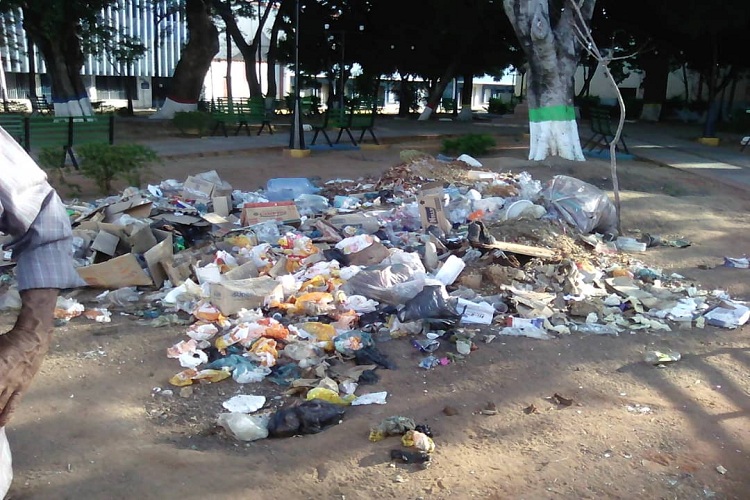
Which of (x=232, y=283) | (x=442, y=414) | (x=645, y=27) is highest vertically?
(x=645, y=27)

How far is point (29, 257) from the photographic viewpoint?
174 centimetres

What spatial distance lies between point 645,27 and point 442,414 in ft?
78.9

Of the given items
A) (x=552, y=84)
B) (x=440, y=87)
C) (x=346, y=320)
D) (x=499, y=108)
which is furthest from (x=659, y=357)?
(x=499, y=108)

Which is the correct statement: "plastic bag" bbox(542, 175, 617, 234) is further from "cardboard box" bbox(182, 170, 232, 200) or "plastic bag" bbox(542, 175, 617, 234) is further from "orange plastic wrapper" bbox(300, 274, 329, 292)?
"cardboard box" bbox(182, 170, 232, 200)

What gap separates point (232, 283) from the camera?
204 inches

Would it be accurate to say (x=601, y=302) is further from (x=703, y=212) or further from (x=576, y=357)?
(x=703, y=212)

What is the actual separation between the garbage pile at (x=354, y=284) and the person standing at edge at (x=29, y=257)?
5.99 feet

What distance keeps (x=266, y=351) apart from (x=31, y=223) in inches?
110

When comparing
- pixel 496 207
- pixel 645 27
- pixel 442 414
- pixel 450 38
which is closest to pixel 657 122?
pixel 645 27

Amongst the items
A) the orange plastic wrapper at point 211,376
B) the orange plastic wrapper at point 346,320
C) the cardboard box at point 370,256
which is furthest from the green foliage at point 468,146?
the orange plastic wrapper at point 211,376

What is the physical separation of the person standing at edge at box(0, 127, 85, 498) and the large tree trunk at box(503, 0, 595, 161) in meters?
11.6

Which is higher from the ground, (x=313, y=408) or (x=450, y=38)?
(x=450, y=38)

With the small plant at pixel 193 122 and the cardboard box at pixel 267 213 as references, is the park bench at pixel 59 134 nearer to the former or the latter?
the cardboard box at pixel 267 213

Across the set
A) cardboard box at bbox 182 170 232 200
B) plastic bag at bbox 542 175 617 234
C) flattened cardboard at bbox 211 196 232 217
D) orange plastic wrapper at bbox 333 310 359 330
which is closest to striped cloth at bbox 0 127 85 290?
orange plastic wrapper at bbox 333 310 359 330
